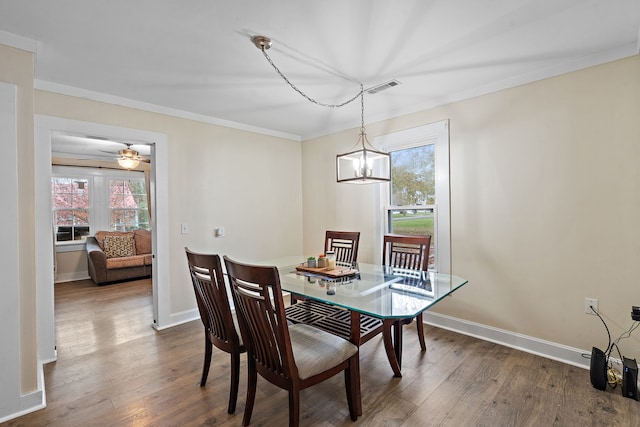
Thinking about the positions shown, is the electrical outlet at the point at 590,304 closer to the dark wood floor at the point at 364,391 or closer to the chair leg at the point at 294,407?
the dark wood floor at the point at 364,391

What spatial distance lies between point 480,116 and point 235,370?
10.0 feet

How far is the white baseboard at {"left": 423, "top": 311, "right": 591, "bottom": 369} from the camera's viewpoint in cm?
246

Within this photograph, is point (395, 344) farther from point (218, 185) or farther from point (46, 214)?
point (46, 214)

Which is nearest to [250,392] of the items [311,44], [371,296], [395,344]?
[371,296]

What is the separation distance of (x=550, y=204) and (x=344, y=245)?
198 cm

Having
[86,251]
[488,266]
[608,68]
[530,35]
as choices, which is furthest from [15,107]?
[86,251]

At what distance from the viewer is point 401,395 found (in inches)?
82.8

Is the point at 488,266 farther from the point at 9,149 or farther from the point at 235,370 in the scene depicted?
the point at 9,149

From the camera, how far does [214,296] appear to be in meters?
1.95

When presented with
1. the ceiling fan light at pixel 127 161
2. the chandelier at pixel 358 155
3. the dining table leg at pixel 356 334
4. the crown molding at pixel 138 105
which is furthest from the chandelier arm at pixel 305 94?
the ceiling fan light at pixel 127 161

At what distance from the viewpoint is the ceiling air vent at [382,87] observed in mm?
2785

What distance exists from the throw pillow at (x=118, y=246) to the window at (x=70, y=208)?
81 cm

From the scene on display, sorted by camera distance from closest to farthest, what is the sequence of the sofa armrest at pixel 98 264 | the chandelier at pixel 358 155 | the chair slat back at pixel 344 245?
the chandelier at pixel 358 155 → the chair slat back at pixel 344 245 → the sofa armrest at pixel 98 264

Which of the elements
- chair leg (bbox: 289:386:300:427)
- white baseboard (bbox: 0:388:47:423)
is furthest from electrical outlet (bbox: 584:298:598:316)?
white baseboard (bbox: 0:388:47:423)
